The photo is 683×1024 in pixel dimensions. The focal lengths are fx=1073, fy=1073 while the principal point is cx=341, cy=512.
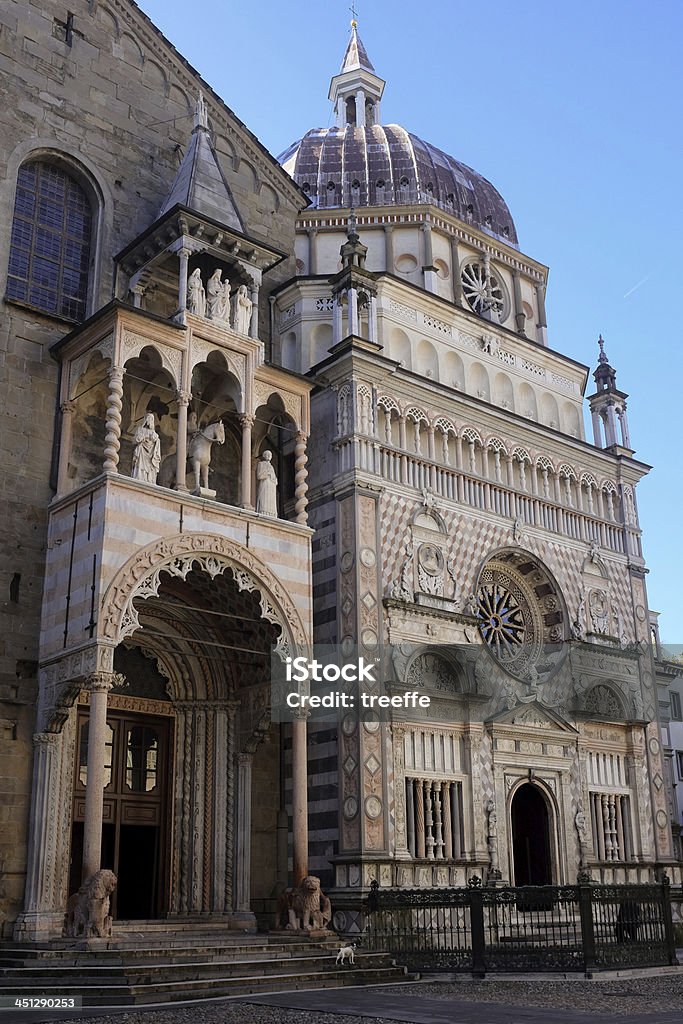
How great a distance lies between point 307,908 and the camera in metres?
18.0

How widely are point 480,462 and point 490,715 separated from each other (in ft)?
19.4

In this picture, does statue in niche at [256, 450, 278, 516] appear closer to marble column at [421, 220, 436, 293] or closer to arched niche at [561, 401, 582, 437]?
marble column at [421, 220, 436, 293]

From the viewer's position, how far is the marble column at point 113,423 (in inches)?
692

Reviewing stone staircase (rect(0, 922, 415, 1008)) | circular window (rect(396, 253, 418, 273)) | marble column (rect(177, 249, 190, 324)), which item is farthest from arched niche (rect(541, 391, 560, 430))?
stone staircase (rect(0, 922, 415, 1008))

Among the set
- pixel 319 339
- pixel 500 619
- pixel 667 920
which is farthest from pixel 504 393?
pixel 667 920

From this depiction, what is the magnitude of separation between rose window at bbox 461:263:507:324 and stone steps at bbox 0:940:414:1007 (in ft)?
60.5

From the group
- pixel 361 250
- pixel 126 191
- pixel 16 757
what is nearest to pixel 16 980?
pixel 16 757

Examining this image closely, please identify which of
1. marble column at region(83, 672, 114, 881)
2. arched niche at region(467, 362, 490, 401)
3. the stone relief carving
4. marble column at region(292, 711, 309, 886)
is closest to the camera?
marble column at region(83, 672, 114, 881)

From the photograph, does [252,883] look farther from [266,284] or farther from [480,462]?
[266,284]

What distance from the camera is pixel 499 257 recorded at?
31.1 metres

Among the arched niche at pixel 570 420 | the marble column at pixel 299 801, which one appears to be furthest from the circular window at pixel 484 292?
the marble column at pixel 299 801

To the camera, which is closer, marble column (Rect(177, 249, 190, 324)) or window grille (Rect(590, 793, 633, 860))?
marble column (Rect(177, 249, 190, 324))

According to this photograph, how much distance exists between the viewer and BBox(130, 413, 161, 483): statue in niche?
18.3 meters

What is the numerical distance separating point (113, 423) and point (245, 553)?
3.27 metres
